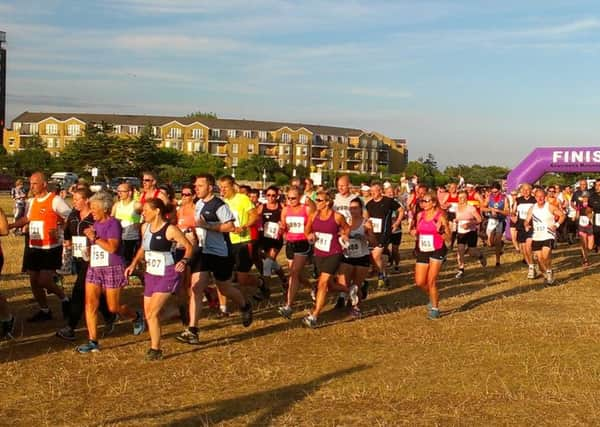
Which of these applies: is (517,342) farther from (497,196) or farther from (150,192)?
(497,196)

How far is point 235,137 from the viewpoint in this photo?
128750 mm

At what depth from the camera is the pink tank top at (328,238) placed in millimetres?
9273

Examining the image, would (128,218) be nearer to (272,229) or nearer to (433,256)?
(272,229)

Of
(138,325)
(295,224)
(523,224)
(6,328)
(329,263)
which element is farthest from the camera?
(523,224)

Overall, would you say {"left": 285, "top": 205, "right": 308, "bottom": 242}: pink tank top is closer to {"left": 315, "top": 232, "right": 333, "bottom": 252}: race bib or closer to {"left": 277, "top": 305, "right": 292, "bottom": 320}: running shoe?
{"left": 315, "top": 232, "right": 333, "bottom": 252}: race bib

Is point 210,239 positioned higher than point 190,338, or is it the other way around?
point 210,239

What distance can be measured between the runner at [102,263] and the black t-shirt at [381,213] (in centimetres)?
578

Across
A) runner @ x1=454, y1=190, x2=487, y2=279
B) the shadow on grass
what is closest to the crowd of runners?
runner @ x1=454, y1=190, x2=487, y2=279

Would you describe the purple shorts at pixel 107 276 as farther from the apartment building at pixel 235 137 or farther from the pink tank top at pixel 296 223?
the apartment building at pixel 235 137

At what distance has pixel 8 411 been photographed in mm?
5887

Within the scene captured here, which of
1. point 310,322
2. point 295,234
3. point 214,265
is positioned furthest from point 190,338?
point 295,234

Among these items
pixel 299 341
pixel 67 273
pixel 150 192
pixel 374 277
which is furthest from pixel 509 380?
pixel 67 273

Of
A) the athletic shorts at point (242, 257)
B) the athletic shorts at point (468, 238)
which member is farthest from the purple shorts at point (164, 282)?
the athletic shorts at point (468, 238)

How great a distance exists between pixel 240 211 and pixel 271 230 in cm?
209
